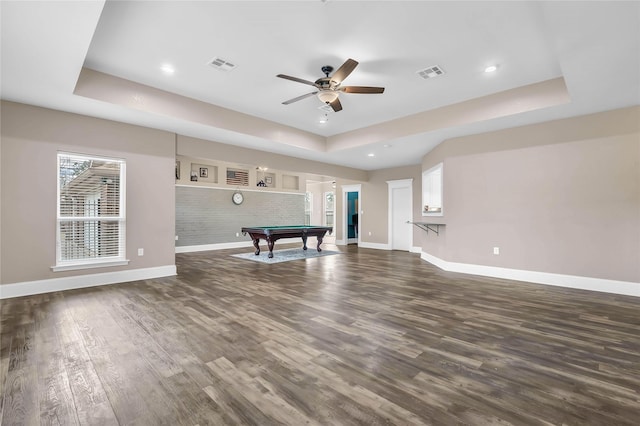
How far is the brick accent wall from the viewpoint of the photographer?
8.70m

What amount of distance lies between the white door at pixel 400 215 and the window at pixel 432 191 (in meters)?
1.53

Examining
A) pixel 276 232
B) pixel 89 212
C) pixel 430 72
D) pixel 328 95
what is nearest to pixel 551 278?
pixel 430 72

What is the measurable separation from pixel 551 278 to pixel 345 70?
174 inches

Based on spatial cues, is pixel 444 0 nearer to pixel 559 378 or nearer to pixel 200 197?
pixel 559 378

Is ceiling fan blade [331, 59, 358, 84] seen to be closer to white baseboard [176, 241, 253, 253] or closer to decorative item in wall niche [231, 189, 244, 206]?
decorative item in wall niche [231, 189, 244, 206]

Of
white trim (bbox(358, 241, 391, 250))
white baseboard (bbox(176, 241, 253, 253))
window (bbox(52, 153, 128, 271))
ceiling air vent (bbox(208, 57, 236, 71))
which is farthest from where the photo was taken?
white trim (bbox(358, 241, 391, 250))

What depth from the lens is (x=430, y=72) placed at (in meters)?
3.63

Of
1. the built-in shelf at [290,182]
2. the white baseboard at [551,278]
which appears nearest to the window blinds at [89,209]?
the white baseboard at [551,278]

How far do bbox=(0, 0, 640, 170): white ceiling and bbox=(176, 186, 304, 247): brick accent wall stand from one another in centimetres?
442

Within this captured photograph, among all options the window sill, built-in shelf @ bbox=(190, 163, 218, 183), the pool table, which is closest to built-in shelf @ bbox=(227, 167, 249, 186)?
built-in shelf @ bbox=(190, 163, 218, 183)

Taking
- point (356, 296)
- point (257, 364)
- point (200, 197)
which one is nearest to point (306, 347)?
point (257, 364)

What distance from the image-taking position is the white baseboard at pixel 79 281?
12.4 ft

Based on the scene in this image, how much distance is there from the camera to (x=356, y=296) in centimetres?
378

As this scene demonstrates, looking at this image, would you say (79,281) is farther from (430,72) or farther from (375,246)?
(375,246)
